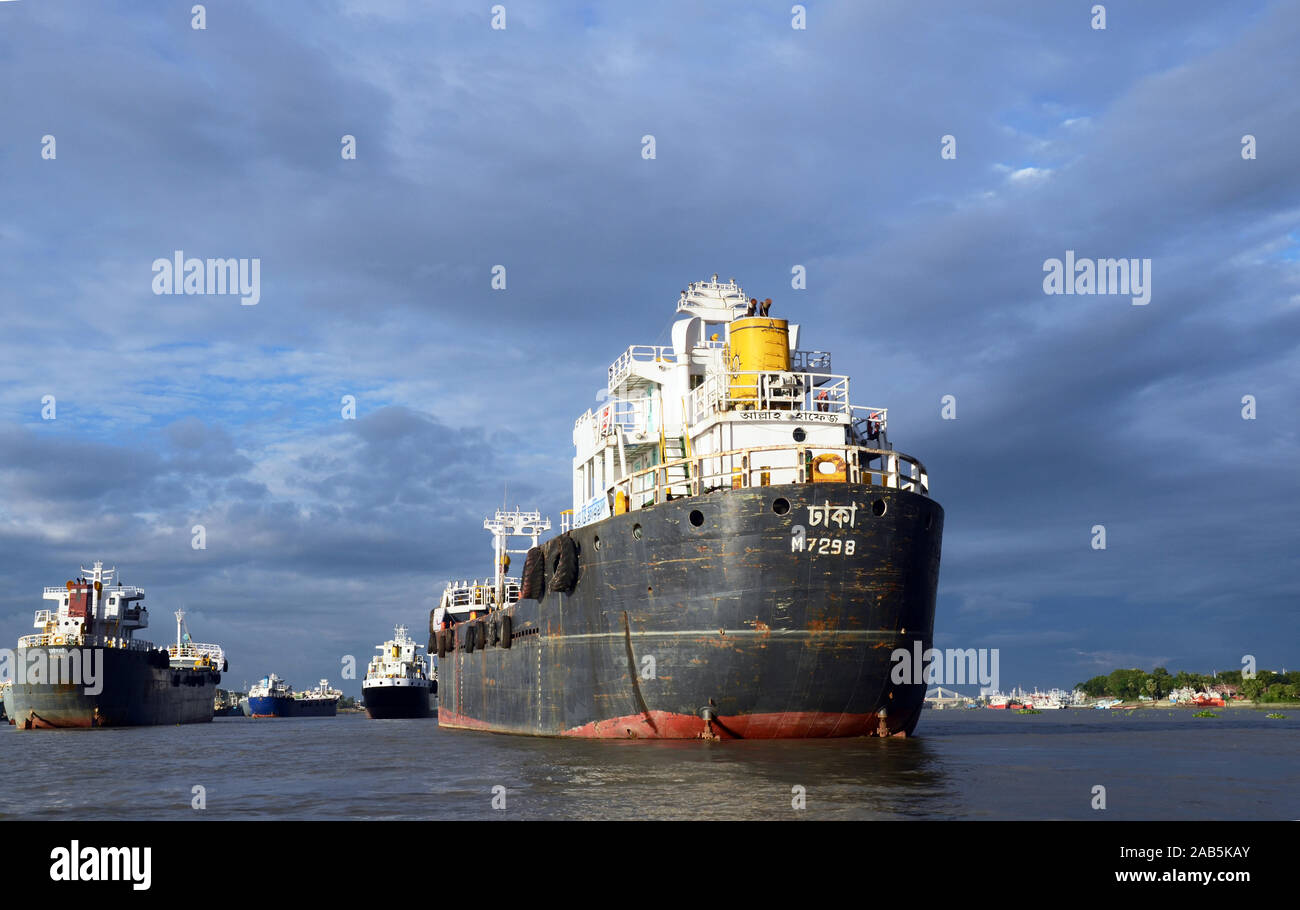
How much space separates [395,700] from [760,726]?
74.5m

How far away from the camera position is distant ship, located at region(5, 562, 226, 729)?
61.2 meters

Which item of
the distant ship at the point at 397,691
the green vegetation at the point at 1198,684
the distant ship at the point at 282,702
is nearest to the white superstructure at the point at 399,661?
the distant ship at the point at 397,691

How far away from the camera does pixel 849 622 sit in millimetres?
25797

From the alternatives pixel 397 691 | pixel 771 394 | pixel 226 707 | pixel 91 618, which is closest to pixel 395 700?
pixel 397 691

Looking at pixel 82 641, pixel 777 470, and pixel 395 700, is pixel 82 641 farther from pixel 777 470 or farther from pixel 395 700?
pixel 777 470

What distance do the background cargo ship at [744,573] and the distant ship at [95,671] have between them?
40.2 metres

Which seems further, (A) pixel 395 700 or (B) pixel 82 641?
(A) pixel 395 700

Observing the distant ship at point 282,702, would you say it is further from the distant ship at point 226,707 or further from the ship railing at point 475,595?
the ship railing at point 475,595

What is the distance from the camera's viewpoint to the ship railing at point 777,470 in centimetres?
2678

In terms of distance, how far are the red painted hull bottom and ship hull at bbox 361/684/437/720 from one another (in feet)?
232

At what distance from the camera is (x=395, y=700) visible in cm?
9406

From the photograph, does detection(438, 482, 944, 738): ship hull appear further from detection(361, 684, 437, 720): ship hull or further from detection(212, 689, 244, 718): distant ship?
detection(212, 689, 244, 718): distant ship
